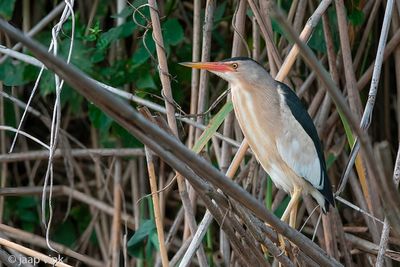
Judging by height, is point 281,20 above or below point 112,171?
above

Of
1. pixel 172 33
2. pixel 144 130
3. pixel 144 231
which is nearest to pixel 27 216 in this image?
pixel 144 231

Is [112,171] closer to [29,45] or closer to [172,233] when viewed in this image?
[172,233]

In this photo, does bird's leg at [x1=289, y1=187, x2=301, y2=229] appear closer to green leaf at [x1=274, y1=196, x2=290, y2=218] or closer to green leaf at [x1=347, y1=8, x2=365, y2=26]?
green leaf at [x1=274, y1=196, x2=290, y2=218]

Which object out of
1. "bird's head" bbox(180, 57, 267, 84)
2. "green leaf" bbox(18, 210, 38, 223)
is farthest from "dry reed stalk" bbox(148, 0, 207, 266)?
"green leaf" bbox(18, 210, 38, 223)

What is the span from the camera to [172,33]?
7.80ft

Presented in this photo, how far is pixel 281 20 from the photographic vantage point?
3.02ft

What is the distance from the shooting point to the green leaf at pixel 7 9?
8.27ft

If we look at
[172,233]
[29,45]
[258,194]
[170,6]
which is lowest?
[172,233]

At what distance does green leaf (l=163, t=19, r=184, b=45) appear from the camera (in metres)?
2.36

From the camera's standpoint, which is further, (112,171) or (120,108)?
(112,171)

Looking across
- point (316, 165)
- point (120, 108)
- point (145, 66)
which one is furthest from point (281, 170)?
point (120, 108)

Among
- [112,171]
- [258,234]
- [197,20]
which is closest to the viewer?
[258,234]

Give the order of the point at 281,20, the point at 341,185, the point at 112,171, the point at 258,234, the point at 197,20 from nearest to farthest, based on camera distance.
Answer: the point at 281,20 < the point at 258,234 < the point at 341,185 < the point at 197,20 < the point at 112,171

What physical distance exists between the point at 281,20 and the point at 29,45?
0.99 feet
